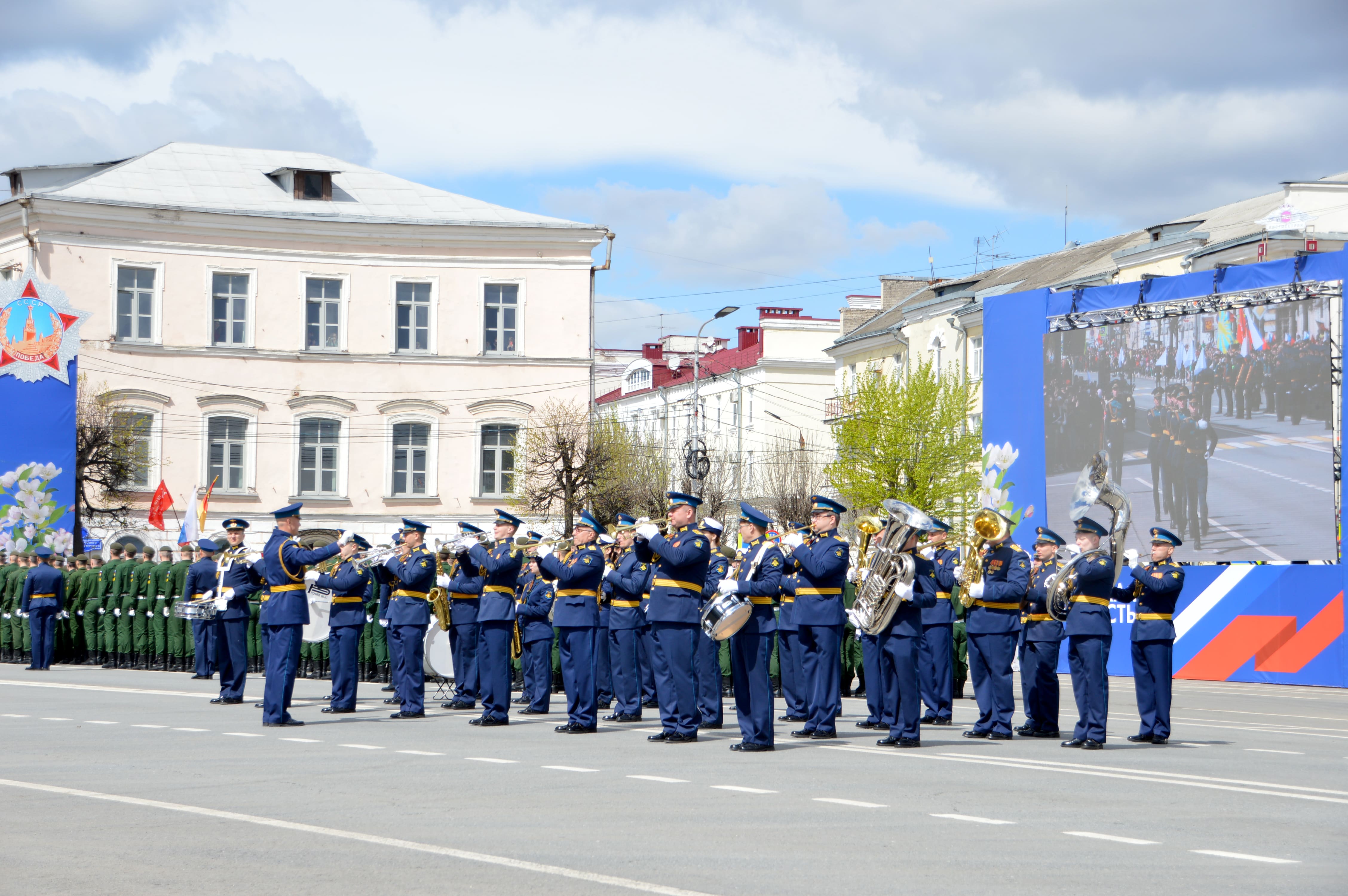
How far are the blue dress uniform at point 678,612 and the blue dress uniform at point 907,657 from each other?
5.09 feet

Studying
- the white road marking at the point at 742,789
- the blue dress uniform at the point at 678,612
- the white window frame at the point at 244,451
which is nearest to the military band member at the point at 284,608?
the blue dress uniform at the point at 678,612

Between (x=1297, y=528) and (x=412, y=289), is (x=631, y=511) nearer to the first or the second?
(x=412, y=289)

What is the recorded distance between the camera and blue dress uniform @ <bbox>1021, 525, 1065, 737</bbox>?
44.3ft

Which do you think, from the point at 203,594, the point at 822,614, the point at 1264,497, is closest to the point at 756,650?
the point at 822,614

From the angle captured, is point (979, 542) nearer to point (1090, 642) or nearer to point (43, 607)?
point (1090, 642)

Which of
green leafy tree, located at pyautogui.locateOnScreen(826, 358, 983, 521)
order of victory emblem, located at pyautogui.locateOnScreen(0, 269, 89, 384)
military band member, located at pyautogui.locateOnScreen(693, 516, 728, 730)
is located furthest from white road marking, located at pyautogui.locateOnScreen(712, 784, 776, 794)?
green leafy tree, located at pyautogui.locateOnScreen(826, 358, 983, 521)

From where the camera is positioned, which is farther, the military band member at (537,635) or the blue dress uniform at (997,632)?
the military band member at (537,635)

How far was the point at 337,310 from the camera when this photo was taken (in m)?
40.4

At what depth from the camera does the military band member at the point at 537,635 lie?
14.4 meters

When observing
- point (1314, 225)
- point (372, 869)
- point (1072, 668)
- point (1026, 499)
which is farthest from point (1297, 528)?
point (372, 869)

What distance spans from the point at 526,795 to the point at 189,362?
32.2 meters

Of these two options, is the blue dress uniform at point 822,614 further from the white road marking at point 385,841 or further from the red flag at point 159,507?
the red flag at point 159,507

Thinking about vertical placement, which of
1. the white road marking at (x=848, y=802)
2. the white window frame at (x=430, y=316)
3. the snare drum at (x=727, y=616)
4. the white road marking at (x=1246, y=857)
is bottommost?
the white road marking at (x=848, y=802)

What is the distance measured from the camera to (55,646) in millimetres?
24281
